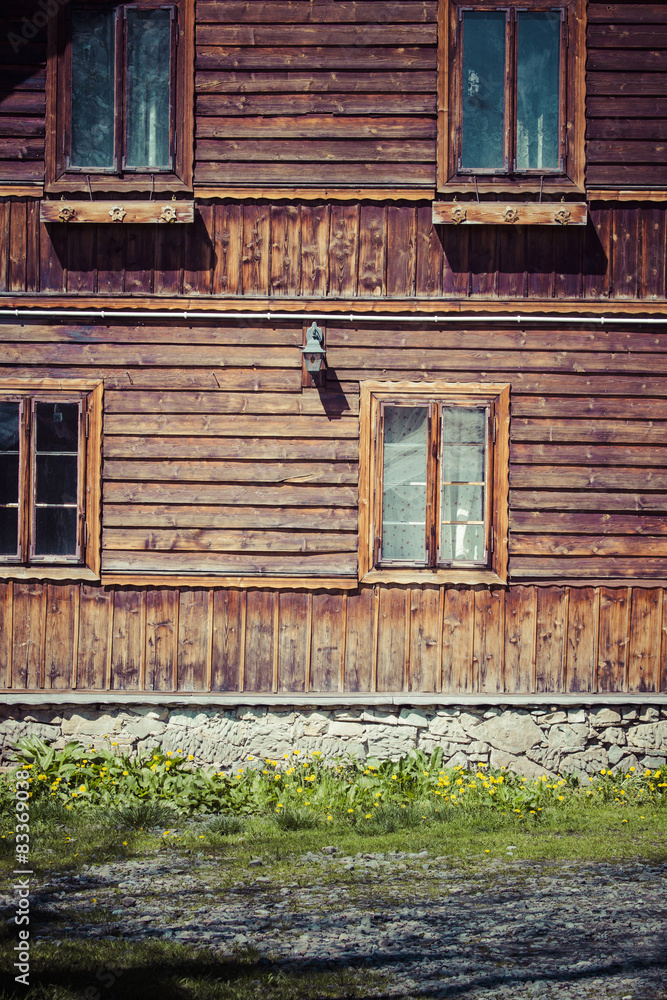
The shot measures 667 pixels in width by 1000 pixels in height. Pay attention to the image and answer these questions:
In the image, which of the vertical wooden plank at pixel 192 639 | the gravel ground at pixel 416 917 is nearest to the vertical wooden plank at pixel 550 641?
the gravel ground at pixel 416 917

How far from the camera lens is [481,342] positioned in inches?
301

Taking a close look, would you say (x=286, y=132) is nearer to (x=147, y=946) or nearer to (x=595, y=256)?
(x=595, y=256)

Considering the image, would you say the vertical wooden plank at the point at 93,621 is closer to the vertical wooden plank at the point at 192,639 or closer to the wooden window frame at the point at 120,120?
the vertical wooden plank at the point at 192,639

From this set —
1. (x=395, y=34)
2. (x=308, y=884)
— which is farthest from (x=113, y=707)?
(x=395, y=34)

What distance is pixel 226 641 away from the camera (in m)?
7.61

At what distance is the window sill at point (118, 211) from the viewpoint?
7.55 metres

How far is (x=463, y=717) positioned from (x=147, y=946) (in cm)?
369

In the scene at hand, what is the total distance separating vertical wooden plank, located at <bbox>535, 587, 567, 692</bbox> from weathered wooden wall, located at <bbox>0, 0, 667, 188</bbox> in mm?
3755

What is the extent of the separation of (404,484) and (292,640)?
5.63 ft

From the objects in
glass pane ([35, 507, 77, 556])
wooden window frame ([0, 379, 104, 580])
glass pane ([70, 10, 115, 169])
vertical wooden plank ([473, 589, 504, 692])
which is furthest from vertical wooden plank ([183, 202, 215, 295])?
vertical wooden plank ([473, 589, 504, 692])

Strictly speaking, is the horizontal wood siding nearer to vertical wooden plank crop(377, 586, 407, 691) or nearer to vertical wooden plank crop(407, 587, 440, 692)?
vertical wooden plank crop(407, 587, 440, 692)

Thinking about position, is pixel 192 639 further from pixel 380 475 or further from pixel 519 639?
pixel 519 639

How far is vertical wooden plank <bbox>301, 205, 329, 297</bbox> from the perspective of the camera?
7.68 m

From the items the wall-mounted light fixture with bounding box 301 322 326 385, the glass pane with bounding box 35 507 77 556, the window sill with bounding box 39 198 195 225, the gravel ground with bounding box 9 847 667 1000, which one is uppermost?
the window sill with bounding box 39 198 195 225
